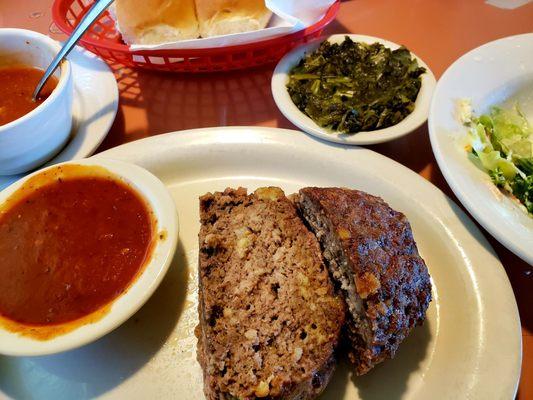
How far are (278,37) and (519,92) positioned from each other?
1.69 meters

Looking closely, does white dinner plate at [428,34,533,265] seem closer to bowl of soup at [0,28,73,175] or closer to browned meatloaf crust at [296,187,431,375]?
browned meatloaf crust at [296,187,431,375]

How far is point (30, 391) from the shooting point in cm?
187

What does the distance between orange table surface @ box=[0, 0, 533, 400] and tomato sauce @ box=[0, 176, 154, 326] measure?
2.76 feet

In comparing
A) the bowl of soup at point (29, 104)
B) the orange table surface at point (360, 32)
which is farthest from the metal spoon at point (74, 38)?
the orange table surface at point (360, 32)

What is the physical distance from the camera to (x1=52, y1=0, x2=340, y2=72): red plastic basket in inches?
111

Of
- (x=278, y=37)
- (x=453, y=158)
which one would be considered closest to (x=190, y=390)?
(x=453, y=158)

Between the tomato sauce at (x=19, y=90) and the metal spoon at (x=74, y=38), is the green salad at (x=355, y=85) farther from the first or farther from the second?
the tomato sauce at (x=19, y=90)

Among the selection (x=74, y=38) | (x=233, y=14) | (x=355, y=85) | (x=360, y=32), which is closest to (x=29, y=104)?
(x=74, y=38)

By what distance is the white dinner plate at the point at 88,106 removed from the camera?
2.57 meters

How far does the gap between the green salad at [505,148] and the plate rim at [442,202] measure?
11.8 inches

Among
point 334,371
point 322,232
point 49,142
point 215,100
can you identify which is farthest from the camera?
point 215,100

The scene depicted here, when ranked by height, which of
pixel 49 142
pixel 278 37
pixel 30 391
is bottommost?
pixel 30 391

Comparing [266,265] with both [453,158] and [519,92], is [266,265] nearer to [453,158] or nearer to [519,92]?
[453,158]

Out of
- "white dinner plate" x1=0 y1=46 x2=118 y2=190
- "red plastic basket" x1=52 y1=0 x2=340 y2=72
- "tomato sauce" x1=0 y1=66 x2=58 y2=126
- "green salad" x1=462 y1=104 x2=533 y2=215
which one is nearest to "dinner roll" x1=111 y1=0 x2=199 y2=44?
"red plastic basket" x1=52 y1=0 x2=340 y2=72
